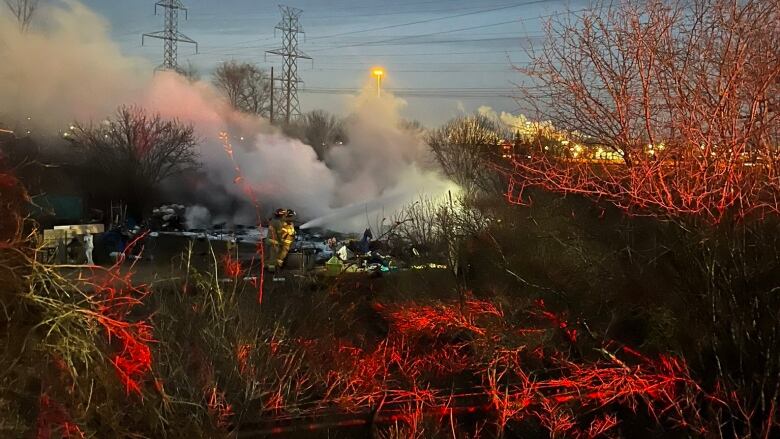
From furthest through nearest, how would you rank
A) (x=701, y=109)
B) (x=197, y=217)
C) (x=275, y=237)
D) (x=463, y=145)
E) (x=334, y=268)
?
→ 1. (x=197, y=217)
2. (x=463, y=145)
3. (x=275, y=237)
4. (x=334, y=268)
5. (x=701, y=109)

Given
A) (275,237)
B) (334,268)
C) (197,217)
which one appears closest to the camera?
(334,268)

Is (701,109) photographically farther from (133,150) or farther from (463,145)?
(133,150)

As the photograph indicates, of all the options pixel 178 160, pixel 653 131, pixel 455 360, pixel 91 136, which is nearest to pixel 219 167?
pixel 178 160

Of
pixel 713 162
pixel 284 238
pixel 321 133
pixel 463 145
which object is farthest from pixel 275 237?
pixel 321 133

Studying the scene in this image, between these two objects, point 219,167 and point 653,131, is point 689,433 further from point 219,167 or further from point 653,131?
point 219,167

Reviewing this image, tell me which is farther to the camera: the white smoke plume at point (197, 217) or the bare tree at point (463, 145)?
the white smoke plume at point (197, 217)

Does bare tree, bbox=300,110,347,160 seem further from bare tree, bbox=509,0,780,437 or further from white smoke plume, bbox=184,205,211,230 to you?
bare tree, bbox=509,0,780,437

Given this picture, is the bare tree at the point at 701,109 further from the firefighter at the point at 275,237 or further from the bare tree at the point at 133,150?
the bare tree at the point at 133,150

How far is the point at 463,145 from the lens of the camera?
32.6m

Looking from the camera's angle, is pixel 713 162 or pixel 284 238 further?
pixel 284 238

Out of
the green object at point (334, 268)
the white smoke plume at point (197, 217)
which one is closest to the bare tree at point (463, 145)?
the green object at point (334, 268)

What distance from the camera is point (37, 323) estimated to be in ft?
18.0

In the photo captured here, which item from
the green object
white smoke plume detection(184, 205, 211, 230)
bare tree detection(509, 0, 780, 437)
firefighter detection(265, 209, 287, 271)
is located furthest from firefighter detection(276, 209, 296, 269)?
white smoke plume detection(184, 205, 211, 230)

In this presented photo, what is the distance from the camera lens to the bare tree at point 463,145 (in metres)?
27.8
